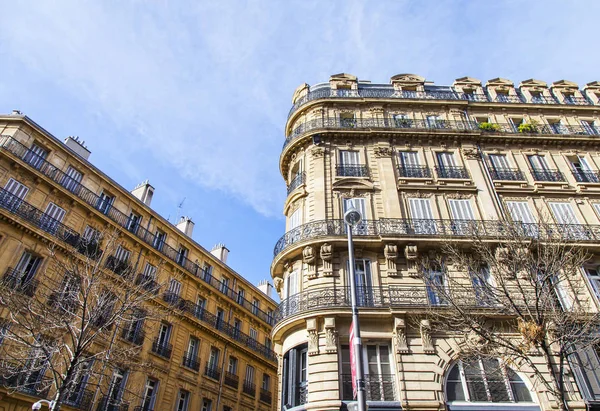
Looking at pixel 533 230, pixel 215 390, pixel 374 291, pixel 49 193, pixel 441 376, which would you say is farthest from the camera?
pixel 215 390

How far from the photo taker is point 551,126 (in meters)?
22.9

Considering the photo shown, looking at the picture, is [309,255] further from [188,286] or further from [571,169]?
[571,169]

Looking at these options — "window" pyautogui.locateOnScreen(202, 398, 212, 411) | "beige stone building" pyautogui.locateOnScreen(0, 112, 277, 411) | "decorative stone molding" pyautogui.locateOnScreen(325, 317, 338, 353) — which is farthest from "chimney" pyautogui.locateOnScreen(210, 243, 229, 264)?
"decorative stone molding" pyautogui.locateOnScreen(325, 317, 338, 353)

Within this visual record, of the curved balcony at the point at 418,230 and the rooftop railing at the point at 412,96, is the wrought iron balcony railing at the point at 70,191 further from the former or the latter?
the rooftop railing at the point at 412,96

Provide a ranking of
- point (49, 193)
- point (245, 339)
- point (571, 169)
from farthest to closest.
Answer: point (245, 339) < point (571, 169) < point (49, 193)

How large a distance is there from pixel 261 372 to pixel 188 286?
28.9 feet

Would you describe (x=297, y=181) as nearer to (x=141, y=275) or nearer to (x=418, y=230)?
(x=418, y=230)

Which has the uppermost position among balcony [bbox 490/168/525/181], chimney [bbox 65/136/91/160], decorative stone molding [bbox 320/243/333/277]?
chimney [bbox 65/136/91/160]

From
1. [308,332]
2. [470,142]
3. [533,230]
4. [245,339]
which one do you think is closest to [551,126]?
[470,142]

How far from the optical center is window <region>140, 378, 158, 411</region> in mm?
19767

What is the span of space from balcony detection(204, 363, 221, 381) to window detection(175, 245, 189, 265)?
6.50 m

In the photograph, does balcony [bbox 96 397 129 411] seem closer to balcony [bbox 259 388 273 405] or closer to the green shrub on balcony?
balcony [bbox 259 388 273 405]

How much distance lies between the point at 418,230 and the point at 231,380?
52.9ft

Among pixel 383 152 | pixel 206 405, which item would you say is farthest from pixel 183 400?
pixel 383 152
